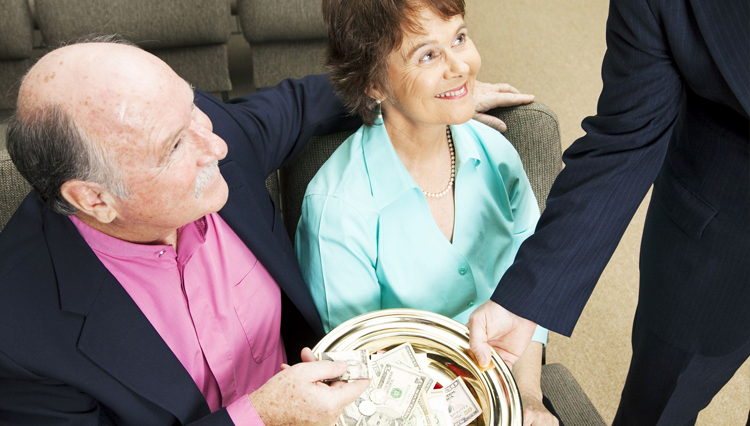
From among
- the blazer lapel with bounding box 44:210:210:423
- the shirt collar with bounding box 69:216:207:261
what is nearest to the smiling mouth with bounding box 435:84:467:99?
the shirt collar with bounding box 69:216:207:261

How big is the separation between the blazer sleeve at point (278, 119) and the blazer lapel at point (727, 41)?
0.83 metres

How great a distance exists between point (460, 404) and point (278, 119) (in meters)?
0.77

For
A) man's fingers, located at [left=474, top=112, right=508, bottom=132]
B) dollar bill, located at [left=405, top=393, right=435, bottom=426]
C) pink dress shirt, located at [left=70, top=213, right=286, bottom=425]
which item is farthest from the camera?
man's fingers, located at [left=474, top=112, right=508, bottom=132]

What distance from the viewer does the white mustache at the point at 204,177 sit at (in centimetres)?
117

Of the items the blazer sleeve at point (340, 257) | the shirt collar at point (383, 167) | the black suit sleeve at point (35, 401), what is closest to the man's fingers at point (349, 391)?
the black suit sleeve at point (35, 401)

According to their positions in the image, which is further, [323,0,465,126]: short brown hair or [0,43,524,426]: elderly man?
[323,0,465,126]: short brown hair

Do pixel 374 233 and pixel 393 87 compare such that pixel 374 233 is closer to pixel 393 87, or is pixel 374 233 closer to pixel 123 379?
pixel 393 87

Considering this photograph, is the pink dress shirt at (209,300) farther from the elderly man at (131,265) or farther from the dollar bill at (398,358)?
the dollar bill at (398,358)

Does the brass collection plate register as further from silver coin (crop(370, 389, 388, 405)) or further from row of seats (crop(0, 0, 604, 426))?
row of seats (crop(0, 0, 604, 426))

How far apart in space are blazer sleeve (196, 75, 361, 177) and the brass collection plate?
48cm

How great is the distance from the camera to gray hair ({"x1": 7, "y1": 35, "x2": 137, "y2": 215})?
39.9 inches

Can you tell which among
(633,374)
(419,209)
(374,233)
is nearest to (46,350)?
(374,233)

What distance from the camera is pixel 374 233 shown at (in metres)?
1.41

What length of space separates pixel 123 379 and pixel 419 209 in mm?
709
